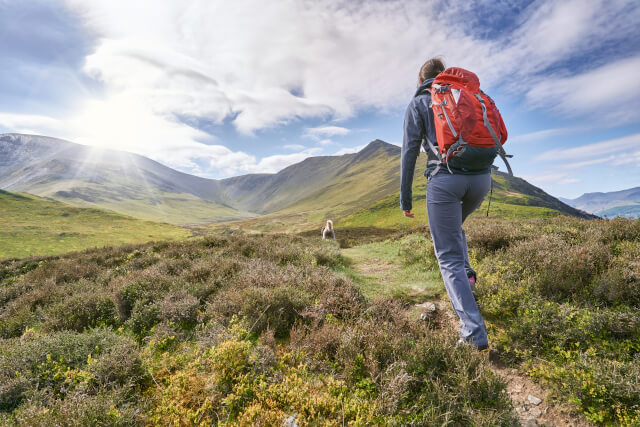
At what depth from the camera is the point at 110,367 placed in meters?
2.82

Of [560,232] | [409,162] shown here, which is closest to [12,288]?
[409,162]

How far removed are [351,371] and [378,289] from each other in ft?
10.6

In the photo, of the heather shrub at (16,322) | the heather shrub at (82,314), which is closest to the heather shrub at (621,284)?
the heather shrub at (82,314)

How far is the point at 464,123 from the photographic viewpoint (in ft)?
9.87

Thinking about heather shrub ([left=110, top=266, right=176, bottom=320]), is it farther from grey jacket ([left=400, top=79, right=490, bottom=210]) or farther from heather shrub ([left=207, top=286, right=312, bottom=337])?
grey jacket ([left=400, top=79, right=490, bottom=210])

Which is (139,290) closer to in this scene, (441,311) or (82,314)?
(82,314)

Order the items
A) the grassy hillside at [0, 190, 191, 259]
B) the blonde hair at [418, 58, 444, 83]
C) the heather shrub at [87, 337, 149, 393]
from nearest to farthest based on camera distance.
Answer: the heather shrub at [87, 337, 149, 393]
the blonde hair at [418, 58, 444, 83]
the grassy hillside at [0, 190, 191, 259]

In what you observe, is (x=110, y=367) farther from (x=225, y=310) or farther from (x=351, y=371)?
(x=351, y=371)

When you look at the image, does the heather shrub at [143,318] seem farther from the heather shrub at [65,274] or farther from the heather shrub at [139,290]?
the heather shrub at [65,274]

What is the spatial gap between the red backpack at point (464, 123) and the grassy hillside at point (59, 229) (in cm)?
4152

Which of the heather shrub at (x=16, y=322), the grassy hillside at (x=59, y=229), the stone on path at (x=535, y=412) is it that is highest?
the stone on path at (x=535, y=412)

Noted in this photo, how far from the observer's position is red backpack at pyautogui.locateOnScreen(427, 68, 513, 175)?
119 inches

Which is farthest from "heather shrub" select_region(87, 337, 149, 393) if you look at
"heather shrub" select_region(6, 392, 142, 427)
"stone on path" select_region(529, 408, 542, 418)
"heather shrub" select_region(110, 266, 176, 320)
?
"stone on path" select_region(529, 408, 542, 418)

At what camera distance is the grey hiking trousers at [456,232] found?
125 inches
